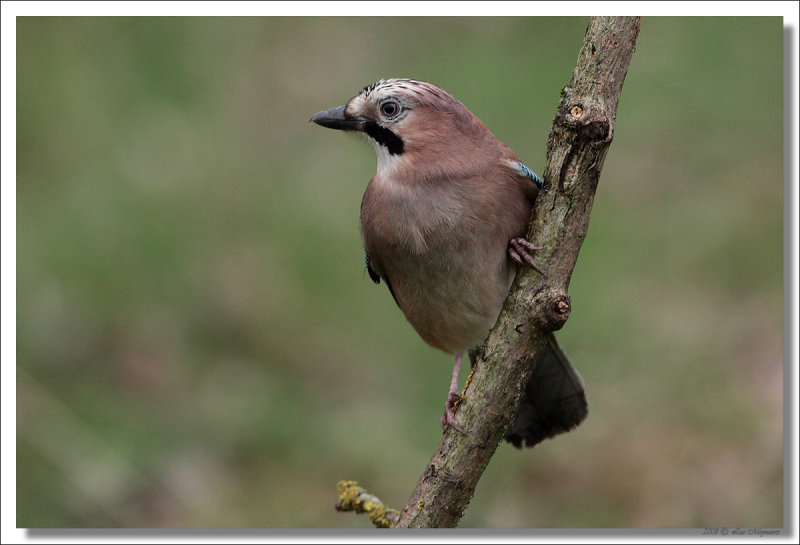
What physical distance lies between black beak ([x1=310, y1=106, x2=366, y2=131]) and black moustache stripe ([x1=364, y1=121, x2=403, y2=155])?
1.5 inches

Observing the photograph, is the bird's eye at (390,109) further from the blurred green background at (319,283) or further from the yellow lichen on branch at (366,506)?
the blurred green background at (319,283)

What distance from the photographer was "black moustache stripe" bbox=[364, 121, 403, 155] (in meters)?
4.27

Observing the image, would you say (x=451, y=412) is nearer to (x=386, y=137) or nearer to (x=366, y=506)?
(x=366, y=506)

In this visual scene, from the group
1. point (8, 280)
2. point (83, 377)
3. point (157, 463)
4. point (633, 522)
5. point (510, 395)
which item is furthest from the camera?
point (83, 377)

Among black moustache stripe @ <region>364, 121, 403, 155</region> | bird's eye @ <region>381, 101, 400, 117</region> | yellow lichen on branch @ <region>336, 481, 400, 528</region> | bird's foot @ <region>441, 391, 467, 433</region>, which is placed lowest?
yellow lichen on branch @ <region>336, 481, 400, 528</region>

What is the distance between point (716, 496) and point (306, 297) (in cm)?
319

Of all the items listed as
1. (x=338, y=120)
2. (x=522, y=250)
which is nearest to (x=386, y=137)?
(x=338, y=120)

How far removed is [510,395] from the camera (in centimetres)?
348

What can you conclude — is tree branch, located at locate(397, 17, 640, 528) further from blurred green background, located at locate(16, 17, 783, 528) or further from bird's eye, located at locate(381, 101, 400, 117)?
blurred green background, located at locate(16, 17, 783, 528)

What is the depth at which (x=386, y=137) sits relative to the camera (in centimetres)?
429

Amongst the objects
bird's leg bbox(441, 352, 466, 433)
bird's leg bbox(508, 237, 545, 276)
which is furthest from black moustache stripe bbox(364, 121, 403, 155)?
bird's leg bbox(441, 352, 466, 433)

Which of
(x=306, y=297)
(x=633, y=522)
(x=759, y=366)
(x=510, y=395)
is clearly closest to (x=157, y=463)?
(x=306, y=297)

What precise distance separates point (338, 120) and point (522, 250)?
1.14m

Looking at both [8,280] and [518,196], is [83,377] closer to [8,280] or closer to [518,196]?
[8,280]
